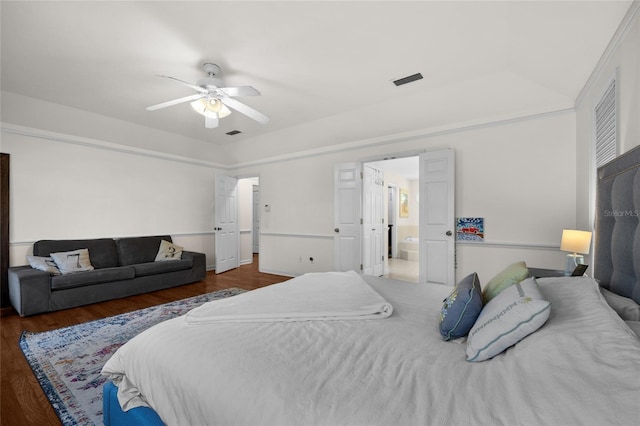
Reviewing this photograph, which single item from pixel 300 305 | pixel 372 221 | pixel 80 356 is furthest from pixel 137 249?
pixel 300 305

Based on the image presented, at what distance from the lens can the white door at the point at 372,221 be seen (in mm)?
4910

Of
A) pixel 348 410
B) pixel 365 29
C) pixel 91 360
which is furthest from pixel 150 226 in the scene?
pixel 348 410

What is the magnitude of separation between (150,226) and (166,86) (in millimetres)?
2844

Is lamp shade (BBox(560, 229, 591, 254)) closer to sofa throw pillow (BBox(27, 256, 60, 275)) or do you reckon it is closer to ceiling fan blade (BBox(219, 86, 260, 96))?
ceiling fan blade (BBox(219, 86, 260, 96))

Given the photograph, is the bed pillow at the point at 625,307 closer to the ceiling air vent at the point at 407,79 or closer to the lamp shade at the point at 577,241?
the lamp shade at the point at 577,241

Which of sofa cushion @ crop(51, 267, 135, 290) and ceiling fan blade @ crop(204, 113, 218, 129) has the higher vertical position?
ceiling fan blade @ crop(204, 113, 218, 129)

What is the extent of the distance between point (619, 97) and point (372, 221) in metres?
3.55

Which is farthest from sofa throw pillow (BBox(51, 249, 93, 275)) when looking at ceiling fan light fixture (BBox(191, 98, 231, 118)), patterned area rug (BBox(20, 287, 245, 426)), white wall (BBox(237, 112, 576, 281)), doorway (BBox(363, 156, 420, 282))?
doorway (BBox(363, 156, 420, 282))

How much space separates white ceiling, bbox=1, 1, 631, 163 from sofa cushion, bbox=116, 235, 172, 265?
2143 millimetres

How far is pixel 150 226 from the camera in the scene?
5.34 metres

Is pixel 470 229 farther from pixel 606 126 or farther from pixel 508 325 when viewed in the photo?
pixel 508 325

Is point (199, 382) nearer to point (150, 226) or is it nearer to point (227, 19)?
point (227, 19)

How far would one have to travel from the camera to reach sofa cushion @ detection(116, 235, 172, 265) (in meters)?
4.71

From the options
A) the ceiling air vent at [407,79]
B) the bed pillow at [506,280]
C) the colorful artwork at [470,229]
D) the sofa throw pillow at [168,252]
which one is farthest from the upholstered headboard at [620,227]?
the sofa throw pillow at [168,252]
